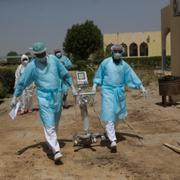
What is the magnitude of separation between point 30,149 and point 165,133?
2665 millimetres

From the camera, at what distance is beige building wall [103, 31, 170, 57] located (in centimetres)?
6094

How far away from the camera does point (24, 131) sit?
10547 mm

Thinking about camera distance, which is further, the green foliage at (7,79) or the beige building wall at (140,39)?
the beige building wall at (140,39)

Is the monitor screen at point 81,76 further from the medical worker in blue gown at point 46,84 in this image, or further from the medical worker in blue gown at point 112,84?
the medical worker in blue gown at point 46,84

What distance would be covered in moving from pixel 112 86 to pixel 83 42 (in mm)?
59320

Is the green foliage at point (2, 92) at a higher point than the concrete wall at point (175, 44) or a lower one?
lower

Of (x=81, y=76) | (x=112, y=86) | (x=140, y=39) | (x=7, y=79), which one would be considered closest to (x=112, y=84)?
(x=112, y=86)

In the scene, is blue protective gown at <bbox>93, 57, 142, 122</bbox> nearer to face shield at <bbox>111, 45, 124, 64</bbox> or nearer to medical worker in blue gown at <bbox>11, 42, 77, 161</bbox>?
face shield at <bbox>111, 45, 124, 64</bbox>

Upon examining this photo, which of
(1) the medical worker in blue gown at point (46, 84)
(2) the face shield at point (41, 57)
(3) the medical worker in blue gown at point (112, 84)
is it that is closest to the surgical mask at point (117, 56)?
(3) the medical worker in blue gown at point (112, 84)

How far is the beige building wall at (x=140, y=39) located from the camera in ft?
200

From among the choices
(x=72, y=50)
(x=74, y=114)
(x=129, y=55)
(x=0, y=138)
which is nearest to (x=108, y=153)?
(x=0, y=138)

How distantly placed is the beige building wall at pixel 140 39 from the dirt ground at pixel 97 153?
162ft

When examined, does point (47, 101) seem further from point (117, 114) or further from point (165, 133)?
point (165, 133)

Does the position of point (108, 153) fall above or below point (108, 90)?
below
